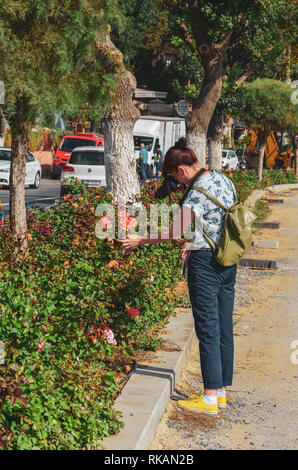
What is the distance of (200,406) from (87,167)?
17.9 meters

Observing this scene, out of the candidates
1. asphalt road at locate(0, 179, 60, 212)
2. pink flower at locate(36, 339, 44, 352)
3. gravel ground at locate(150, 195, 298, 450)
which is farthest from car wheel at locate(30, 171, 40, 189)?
pink flower at locate(36, 339, 44, 352)

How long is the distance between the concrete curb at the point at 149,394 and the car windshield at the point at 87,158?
1674cm

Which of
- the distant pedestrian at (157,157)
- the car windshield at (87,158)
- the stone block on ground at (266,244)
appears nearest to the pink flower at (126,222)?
the stone block on ground at (266,244)

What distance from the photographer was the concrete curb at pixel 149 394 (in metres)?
4.20

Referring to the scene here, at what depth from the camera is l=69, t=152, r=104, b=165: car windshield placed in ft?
76.2

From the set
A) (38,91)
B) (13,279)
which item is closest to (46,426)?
(13,279)

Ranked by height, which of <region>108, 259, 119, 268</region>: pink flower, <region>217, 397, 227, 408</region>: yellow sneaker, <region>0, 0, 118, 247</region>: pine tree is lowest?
<region>217, 397, 227, 408</region>: yellow sneaker

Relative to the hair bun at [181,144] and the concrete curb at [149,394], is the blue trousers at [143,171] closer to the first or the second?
the concrete curb at [149,394]

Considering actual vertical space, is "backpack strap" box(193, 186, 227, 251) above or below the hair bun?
below

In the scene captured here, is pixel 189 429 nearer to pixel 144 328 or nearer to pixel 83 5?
pixel 144 328

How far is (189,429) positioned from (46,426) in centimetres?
155

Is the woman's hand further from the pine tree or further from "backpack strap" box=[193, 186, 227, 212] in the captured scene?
the pine tree

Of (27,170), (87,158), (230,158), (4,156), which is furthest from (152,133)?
(87,158)

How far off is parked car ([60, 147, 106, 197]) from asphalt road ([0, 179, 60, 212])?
96cm
